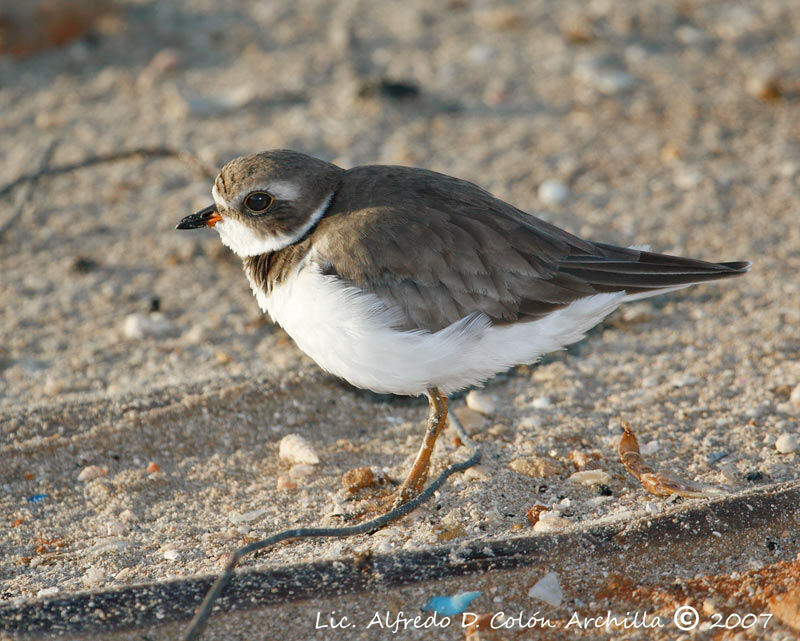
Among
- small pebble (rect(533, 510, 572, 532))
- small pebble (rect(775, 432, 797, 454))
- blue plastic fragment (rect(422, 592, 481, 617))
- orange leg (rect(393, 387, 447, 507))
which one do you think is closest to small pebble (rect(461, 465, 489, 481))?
orange leg (rect(393, 387, 447, 507))

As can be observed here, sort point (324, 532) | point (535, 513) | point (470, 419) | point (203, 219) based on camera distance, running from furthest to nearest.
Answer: point (470, 419) < point (203, 219) < point (535, 513) < point (324, 532)

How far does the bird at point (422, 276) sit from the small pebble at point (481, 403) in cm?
45

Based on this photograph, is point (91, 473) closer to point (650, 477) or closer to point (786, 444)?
point (650, 477)

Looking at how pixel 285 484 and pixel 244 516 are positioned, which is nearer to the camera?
pixel 244 516

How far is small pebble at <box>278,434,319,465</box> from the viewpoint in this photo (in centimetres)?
439

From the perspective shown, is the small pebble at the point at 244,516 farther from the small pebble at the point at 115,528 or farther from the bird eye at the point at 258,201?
the bird eye at the point at 258,201

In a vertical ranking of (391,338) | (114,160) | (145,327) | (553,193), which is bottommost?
(145,327)

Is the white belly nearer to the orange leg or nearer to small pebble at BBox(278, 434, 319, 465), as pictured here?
the orange leg

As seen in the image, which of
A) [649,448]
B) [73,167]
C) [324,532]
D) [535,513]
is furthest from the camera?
[73,167]

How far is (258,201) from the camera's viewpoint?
14.3ft

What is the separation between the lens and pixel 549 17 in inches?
327

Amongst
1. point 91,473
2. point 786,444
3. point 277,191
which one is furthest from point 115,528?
point 786,444

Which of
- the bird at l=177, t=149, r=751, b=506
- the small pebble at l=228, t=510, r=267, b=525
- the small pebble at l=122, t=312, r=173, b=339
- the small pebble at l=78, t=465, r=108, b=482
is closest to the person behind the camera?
the bird at l=177, t=149, r=751, b=506

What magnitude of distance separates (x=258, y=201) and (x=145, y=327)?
59.9 inches
